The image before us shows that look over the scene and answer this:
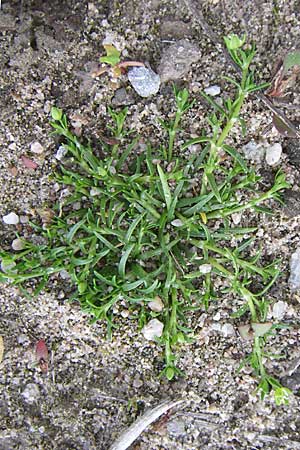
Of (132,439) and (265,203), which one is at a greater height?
(265,203)

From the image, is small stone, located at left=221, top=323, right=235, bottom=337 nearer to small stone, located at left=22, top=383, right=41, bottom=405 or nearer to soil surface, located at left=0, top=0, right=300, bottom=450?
soil surface, located at left=0, top=0, right=300, bottom=450

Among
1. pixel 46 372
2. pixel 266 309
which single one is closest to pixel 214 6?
pixel 266 309

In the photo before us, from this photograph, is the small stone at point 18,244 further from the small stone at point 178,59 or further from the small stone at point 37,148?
the small stone at point 178,59

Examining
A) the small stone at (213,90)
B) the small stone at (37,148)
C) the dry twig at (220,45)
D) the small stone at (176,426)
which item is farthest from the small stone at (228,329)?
the small stone at (37,148)

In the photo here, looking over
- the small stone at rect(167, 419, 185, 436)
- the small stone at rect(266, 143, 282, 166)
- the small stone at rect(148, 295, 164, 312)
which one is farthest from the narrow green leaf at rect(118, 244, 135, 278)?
the small stone at rect(167, 419, 185, 436)

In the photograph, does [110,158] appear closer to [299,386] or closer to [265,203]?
[265,203]

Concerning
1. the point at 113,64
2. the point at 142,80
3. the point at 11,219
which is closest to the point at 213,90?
the point at 142,80

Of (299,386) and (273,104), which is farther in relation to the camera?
(299,386)
